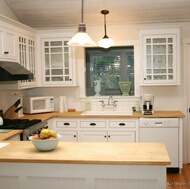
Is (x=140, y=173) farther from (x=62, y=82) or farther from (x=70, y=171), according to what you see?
(x=62, y=82)

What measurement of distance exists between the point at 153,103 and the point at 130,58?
3.05 feet

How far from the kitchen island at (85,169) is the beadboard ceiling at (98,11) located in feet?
8.76

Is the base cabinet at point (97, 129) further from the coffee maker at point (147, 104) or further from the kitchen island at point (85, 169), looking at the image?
the kitchen island at point (85, 169)

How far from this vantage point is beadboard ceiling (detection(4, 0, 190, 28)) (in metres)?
4.12

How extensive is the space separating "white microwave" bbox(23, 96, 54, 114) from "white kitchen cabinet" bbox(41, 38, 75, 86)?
10.8 inches

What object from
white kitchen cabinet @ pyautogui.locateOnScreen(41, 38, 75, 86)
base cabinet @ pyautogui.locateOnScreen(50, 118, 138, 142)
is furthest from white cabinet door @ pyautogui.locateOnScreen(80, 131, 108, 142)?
white kitchen cabinet @ pyautogui.locateOnScreen(41, 38, 75, 86)

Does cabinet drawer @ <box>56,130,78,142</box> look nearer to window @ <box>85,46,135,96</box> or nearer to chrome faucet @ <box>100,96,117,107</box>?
chrome faucet @ <box>100,96,117,107</box>

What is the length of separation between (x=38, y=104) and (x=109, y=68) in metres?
1.43

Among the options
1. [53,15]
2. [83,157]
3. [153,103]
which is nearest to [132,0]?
[53,15]

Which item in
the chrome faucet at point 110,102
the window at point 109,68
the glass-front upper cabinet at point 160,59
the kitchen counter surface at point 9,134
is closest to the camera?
the kitchen counter surface at point 9,134

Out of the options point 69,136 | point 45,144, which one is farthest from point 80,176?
point 69,136

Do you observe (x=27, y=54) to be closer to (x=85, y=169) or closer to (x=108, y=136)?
(x=108, y=136)

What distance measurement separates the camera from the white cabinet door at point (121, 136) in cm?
414

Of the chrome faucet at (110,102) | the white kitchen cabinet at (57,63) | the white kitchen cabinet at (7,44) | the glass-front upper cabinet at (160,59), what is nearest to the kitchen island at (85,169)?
the white kitchen cabinet at (7,44)
